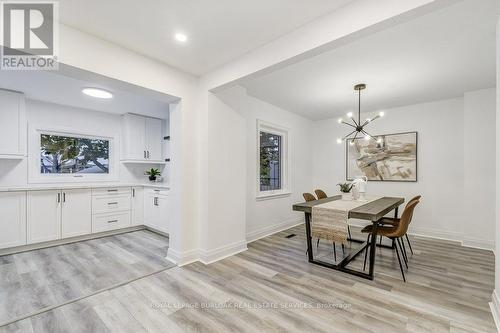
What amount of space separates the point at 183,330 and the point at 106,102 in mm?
3919

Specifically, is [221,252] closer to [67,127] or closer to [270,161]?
[270,161]

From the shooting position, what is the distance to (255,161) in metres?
4.01

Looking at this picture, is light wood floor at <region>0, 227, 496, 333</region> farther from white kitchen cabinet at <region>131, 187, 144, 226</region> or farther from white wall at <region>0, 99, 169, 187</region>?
white wall at <region>0, 99, 169, 187</region>

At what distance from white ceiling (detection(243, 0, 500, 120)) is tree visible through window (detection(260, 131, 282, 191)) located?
725mm

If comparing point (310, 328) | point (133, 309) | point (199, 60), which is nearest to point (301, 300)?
point (310, 328)

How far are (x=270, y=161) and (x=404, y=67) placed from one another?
8.67 ft

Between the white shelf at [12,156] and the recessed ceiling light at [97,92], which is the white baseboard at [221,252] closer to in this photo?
the recessed ceiling light at [97,92]

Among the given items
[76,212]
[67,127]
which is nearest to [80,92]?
[67,127]

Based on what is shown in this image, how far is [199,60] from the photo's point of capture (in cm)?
263

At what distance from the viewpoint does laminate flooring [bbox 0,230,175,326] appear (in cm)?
206

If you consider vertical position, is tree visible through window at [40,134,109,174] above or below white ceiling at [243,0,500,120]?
below

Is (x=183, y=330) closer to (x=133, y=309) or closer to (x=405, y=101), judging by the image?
(x=133, y=309)

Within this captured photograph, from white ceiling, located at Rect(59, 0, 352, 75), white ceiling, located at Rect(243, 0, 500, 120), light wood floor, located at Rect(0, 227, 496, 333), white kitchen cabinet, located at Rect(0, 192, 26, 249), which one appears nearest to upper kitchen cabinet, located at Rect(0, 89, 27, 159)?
white kitchen cabinet, located at Rect(0, 192, 26, 249)

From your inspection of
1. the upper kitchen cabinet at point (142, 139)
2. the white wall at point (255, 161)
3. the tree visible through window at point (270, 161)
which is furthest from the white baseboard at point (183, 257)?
the upper kitchen cabinet at point (142, 139)
